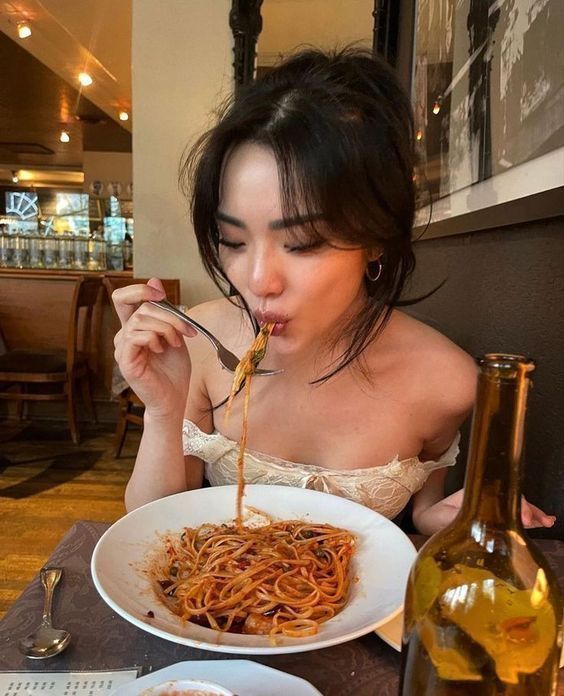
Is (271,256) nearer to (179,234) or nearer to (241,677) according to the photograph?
(241,677)

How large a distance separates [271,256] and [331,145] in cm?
21

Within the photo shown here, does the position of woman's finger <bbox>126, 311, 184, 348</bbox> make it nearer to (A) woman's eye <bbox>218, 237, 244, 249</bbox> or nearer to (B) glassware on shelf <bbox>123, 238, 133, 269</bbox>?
(A) woman's eye <bbox>218, 237, 244, 249</bbox>

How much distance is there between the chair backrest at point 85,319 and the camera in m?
4.07

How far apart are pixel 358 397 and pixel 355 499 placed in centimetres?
23

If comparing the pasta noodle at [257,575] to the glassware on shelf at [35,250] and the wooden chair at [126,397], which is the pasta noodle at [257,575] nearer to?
the wooden chair at [126,397]

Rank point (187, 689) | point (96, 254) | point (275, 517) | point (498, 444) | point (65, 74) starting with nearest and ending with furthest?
point (498, 444) → point (187, 689) → point (275, 517) → point (96, 254) → point (65, 74)

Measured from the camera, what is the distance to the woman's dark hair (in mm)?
958

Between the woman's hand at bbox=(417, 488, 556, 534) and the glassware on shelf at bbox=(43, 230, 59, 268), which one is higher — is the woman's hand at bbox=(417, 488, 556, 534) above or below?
below

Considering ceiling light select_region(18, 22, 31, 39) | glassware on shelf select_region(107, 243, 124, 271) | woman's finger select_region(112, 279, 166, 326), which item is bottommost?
woman's finger select_region(112, 279, 166, 326)

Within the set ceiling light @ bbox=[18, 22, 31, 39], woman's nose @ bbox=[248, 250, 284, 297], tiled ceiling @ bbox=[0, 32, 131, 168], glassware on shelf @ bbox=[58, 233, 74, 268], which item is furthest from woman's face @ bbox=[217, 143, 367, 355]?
tiled ceiling @ bbox=[0, 32, 131, 168]

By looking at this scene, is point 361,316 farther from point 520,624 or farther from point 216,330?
point 520,624

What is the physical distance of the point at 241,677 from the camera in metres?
0.61

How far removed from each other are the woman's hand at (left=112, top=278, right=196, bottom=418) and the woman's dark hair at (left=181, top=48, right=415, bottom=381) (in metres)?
0.20

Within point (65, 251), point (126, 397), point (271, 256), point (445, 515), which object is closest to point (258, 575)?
point (445, 515)
